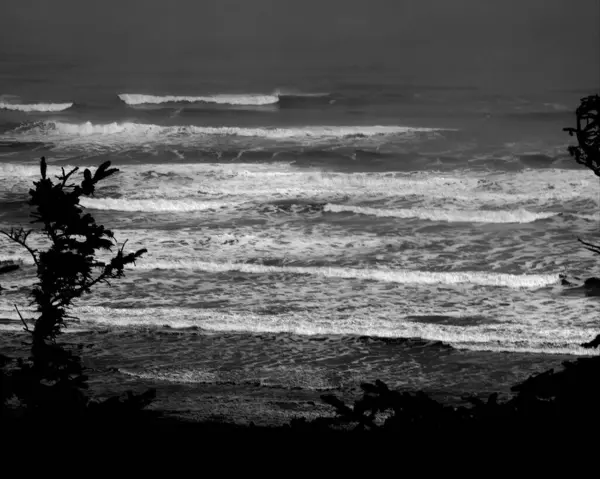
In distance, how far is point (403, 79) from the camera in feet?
139

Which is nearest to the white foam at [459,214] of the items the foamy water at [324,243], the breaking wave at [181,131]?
the foamy water at [324,243]

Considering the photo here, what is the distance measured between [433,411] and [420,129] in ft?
89.6

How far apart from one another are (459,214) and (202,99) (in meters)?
22.3

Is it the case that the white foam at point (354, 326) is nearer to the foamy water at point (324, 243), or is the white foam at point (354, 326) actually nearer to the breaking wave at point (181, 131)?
the foamy water at point (324, 243)

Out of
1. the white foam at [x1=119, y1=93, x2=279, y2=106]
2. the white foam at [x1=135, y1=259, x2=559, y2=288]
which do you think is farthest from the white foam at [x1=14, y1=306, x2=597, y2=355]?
the white foam at [x1=119, y1=93, x2=279, y2=106]

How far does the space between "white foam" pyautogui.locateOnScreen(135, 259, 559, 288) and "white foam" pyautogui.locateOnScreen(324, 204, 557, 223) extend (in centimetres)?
451

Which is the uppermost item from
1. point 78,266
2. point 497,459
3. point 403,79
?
point 403,79

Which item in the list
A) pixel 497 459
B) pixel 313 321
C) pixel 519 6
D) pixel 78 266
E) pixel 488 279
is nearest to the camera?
pixel 497 459

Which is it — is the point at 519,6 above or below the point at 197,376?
above

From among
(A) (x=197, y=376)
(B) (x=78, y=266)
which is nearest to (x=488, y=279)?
(A) (x=197, y=376)

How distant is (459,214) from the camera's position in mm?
16094

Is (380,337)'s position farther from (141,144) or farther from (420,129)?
(420,129)

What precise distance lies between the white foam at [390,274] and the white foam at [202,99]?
25.0m

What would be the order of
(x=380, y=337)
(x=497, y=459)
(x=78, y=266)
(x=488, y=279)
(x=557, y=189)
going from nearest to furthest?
(x=497, y=459)
(x=78, y=266)
(x=380, y=337)
(x=488, y=279)
(x=557, y=189)
